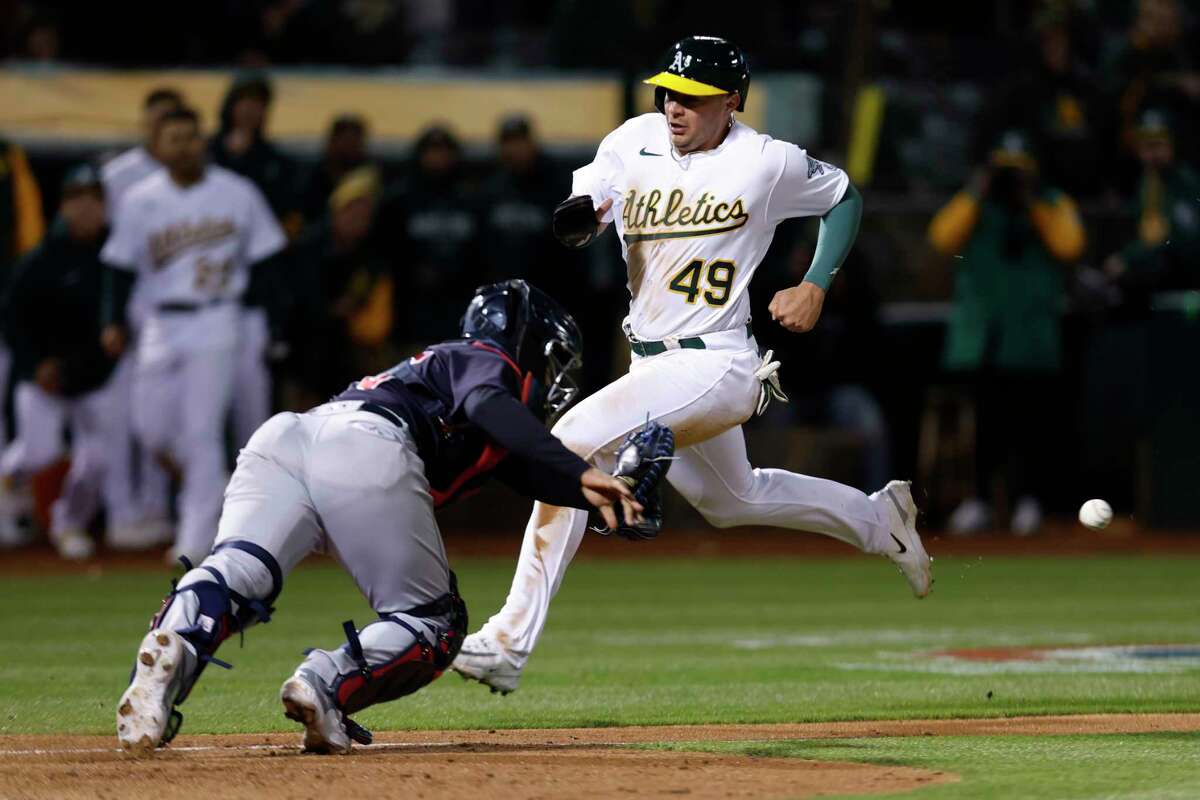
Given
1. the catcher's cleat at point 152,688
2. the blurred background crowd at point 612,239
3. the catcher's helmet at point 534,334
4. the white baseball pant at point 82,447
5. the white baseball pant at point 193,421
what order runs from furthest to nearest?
the blurred background crowd at point 612,239, the white baseball pant at point 82,447, the white baseball pant at point 193,421, the catcher's helmet at point 534,334, the catcher's cleat at point 152,688

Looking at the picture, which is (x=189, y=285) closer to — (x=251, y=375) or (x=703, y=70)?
(x=251, y=375)

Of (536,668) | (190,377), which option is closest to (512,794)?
(536,668)

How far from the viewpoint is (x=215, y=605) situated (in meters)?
5.36

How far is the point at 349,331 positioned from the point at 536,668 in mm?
5884

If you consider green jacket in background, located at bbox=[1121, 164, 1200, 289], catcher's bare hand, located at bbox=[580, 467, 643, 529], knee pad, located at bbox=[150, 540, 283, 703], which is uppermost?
catcher's bare hand, located at bbox=[580, 467, 643, 529]

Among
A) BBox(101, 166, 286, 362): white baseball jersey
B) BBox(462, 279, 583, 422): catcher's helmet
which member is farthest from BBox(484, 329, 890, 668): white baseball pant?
BBox(101, 166, 286, 362): white baseball jersey

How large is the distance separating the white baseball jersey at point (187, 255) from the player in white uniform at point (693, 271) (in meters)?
5.19

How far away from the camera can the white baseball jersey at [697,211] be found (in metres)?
6.75

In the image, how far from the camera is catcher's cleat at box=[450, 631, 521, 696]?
6.28 m

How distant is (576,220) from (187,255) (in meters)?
5.45

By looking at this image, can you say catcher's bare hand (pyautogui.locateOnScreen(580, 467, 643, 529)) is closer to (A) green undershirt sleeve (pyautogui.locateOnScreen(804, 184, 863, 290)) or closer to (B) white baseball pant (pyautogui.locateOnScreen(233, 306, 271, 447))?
(A) green undershirt sleeve (pyautogui.locateOnScreen(804, 184, 863, 290))

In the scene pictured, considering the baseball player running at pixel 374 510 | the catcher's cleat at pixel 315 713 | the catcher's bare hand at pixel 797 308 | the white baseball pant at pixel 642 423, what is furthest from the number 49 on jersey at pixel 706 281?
the catcher's cleat at pixel 315 713

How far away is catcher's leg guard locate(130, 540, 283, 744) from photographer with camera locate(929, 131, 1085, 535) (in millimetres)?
8986

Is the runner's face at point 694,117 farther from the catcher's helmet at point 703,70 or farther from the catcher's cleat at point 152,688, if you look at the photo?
the catcher's cleat at point 152,688
